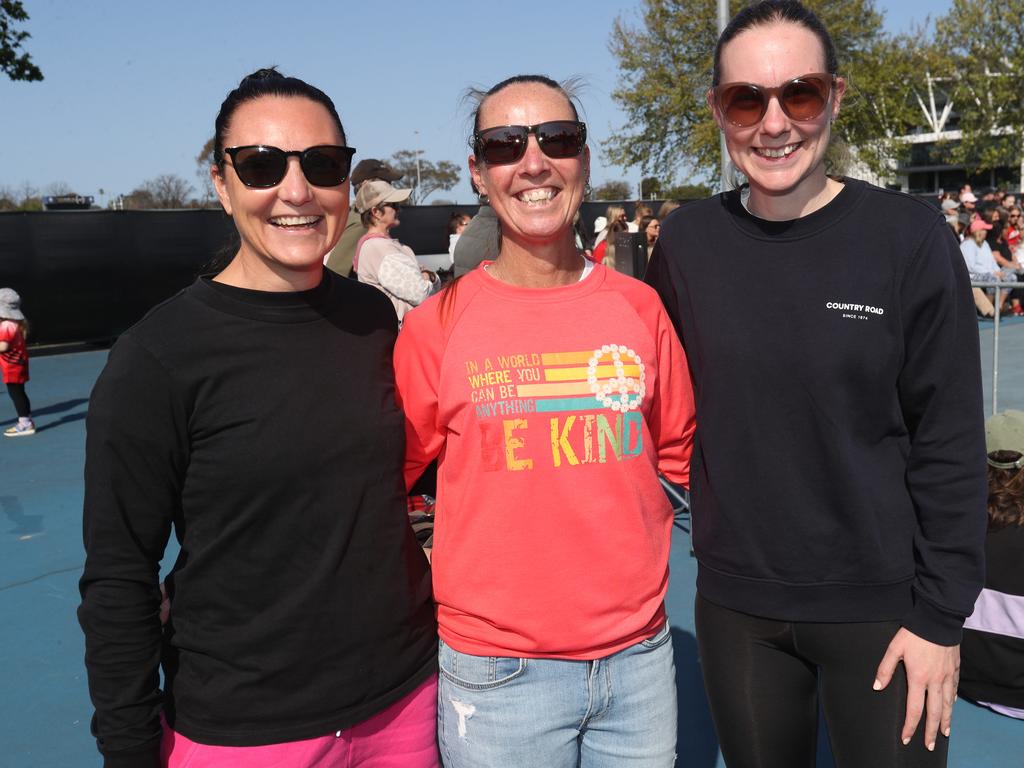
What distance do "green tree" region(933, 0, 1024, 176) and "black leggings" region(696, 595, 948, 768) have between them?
134 ft

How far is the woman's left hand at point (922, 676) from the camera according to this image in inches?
71.2

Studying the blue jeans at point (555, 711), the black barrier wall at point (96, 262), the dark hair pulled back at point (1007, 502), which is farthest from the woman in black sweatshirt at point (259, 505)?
the black barrier wall at point (96, 262)

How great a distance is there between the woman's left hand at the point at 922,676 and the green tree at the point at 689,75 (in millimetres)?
25572

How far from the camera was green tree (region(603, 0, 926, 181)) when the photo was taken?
26.3 metres

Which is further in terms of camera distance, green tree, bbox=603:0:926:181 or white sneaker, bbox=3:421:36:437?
green tree, bbox=603:0:926:181

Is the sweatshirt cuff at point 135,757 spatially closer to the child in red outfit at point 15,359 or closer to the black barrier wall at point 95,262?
the child in red outfit at point 15,359

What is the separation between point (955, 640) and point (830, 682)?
282 mm

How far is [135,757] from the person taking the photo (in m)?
1.63

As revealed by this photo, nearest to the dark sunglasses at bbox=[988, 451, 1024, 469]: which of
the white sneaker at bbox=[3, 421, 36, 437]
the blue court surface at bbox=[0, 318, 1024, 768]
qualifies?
the blue court surface at bbox=[0, 318, 1024, 768]

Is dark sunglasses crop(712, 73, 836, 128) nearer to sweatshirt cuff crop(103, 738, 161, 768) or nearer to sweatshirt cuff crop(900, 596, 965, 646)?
sweatshirt cuff crop(900, 596, 965, 646)

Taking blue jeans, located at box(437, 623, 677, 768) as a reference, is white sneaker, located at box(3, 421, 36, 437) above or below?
below

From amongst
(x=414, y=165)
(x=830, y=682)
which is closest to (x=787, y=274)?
(x=830, y=682)

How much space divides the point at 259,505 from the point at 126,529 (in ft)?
0.82

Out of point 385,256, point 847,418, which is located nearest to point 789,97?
point 847,418
